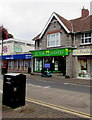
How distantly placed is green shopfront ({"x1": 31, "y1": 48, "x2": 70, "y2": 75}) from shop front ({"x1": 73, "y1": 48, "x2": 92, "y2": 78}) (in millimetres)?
1738

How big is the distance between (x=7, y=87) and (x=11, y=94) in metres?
0.41

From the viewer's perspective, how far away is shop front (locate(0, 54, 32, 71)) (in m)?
26.7

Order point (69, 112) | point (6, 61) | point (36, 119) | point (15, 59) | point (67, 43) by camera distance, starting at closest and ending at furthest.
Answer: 1. point (36, 119)
2. point (69, 112)
3. point (67, 43)
4. point (15, 59)
5. point (6, 61)

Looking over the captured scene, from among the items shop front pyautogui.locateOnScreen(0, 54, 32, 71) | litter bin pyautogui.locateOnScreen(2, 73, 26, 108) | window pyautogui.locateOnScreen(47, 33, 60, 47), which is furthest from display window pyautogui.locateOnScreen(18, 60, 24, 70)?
litter bin pyautogui.locateOnScreen(2, 73, 26, 108)

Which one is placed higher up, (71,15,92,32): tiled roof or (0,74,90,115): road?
(71,15,92,32): tiled roof

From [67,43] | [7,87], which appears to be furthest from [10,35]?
[7,87]

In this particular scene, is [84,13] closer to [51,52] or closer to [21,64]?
[51,52]

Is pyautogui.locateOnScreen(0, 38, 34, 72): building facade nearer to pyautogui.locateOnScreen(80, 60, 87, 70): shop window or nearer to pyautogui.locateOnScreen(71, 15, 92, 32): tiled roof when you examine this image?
pyautogui.locateOnScreen(71, 15, 92, 32): tiled roof

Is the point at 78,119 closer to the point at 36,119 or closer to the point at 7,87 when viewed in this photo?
the point at 36,119

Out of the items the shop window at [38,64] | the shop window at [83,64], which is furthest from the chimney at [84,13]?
the shop window at [38,64]

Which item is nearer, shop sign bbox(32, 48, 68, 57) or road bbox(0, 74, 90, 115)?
road bbox(0, 74, 90, 115)

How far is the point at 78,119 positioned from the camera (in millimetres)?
4602

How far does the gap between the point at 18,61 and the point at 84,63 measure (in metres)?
15.3

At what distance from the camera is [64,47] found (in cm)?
1925
